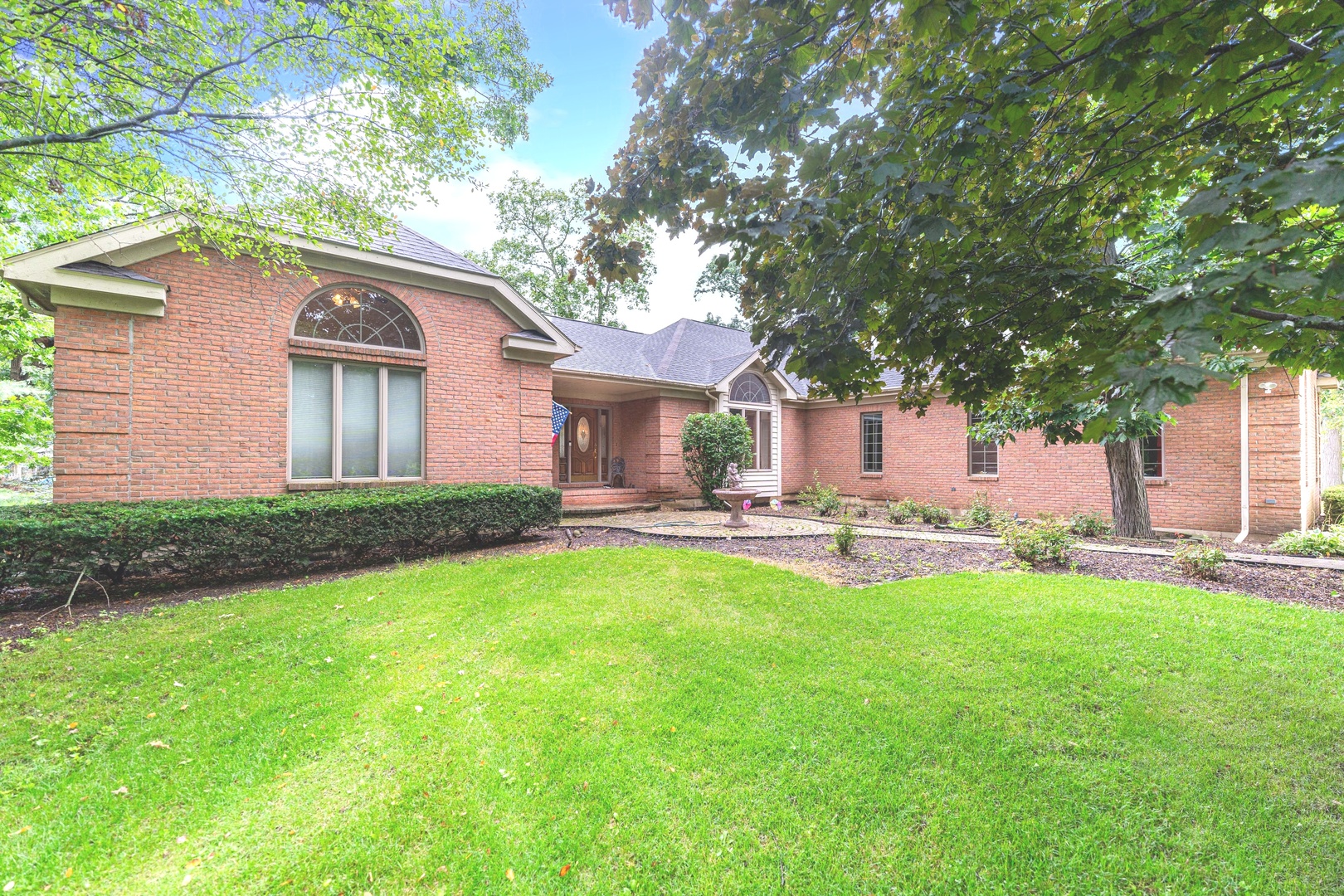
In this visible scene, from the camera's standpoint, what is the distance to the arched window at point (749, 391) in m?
15.8

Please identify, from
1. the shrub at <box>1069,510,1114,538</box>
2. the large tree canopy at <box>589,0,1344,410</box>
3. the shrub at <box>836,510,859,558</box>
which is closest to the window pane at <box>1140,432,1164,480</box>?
the shrub at <box>1069,510,1114,538</box>

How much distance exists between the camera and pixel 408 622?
4996 millimetres

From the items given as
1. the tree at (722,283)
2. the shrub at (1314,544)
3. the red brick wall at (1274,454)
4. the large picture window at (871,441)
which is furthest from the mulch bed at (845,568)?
the large picture window at (871,441)

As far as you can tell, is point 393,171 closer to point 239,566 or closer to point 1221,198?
point 239,566

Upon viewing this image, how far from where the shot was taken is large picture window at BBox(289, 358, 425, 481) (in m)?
8.41

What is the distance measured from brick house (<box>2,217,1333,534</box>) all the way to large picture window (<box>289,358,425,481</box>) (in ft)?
0.09

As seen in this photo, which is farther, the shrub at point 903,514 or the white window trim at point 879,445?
the white window trim at point 879,445

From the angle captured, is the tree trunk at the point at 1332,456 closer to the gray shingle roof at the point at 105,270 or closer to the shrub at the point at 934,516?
the shrub at the point at 934,516

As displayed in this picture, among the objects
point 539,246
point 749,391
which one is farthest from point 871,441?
point 539,246

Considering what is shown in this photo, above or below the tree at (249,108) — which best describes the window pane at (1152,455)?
below

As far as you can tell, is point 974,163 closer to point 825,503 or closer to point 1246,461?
point 825,503

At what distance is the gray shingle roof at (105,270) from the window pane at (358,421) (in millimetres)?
2612

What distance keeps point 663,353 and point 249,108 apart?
11.5m

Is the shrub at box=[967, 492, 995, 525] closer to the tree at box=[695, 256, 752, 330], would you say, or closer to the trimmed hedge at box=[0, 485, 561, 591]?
the tree at box=[695, 256, 752, 330]
